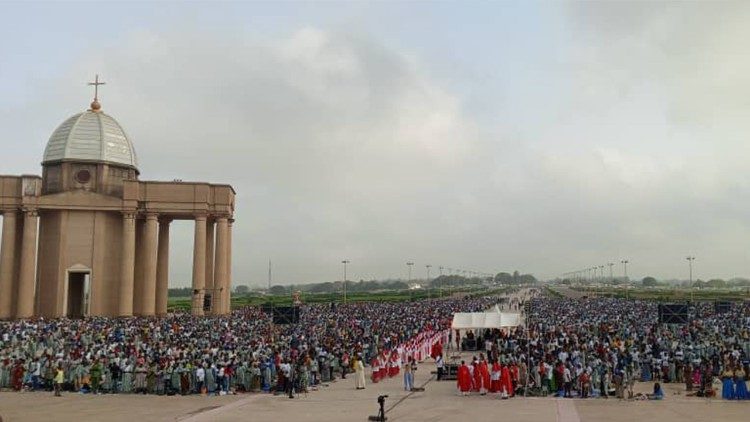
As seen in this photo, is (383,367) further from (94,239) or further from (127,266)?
(94,239)

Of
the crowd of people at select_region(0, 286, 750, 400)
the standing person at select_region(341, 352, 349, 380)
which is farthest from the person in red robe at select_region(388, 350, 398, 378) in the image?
the standing person at select_region(341, 352, 349, 380)

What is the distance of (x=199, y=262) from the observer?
5791 cm

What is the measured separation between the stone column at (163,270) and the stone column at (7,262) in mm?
11918

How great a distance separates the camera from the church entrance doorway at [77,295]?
192 feet

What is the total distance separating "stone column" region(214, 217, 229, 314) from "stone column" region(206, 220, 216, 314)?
1.27 ft

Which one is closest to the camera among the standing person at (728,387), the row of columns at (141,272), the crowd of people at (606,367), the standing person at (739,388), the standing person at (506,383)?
the standing person at (739,388)

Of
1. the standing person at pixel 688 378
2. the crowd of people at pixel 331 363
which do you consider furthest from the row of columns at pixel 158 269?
the standing person at pixel 688 378

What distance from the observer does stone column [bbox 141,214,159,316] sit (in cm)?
5697

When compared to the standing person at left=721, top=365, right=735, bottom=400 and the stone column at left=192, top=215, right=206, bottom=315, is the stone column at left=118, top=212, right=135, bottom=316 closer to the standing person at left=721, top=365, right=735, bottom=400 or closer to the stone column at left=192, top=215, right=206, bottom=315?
the stone column at left=192, top=215, right=206, bottom=315

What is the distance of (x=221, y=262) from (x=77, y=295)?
12885 millimetres

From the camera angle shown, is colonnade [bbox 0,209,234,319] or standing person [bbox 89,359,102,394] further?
colonnade [bbox 0,209,234,319]

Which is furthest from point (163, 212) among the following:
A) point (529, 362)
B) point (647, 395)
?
point (647, 395)

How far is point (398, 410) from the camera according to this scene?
1997 cm

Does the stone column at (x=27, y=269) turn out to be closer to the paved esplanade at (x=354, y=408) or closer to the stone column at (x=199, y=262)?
the stone column at (x=199, y=262)
